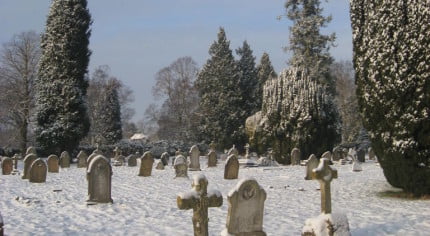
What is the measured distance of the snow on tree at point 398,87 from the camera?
441 inches

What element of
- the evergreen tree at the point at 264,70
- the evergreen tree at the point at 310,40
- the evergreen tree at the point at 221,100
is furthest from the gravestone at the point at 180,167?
the evergreen tree at the point at 264,70

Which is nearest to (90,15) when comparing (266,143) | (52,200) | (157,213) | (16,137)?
(16,137)

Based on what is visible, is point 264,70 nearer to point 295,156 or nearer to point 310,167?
point 295,156

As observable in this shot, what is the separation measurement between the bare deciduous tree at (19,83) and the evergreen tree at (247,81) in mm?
20259

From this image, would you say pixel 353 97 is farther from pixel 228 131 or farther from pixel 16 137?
pixel 16 137

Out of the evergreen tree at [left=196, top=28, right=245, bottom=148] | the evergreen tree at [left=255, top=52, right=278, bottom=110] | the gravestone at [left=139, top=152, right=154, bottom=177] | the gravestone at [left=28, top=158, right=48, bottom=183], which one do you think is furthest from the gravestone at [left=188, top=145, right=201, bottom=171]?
the evergreen tree at [left=255, top=52, right=278, bottom=110]

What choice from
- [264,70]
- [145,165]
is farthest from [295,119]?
[264,70]

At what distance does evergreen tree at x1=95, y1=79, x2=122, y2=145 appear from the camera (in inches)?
1921

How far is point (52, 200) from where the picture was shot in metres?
11.9

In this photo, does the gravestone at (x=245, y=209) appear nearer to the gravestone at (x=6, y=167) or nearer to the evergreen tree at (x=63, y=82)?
the gravestone at (x=6, y=167)

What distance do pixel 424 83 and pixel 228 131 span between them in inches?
1442

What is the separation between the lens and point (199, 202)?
6.98 m

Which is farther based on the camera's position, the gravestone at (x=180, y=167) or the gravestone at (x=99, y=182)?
the gravestone at (x=180, y=167)

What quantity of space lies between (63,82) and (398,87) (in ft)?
83.9
